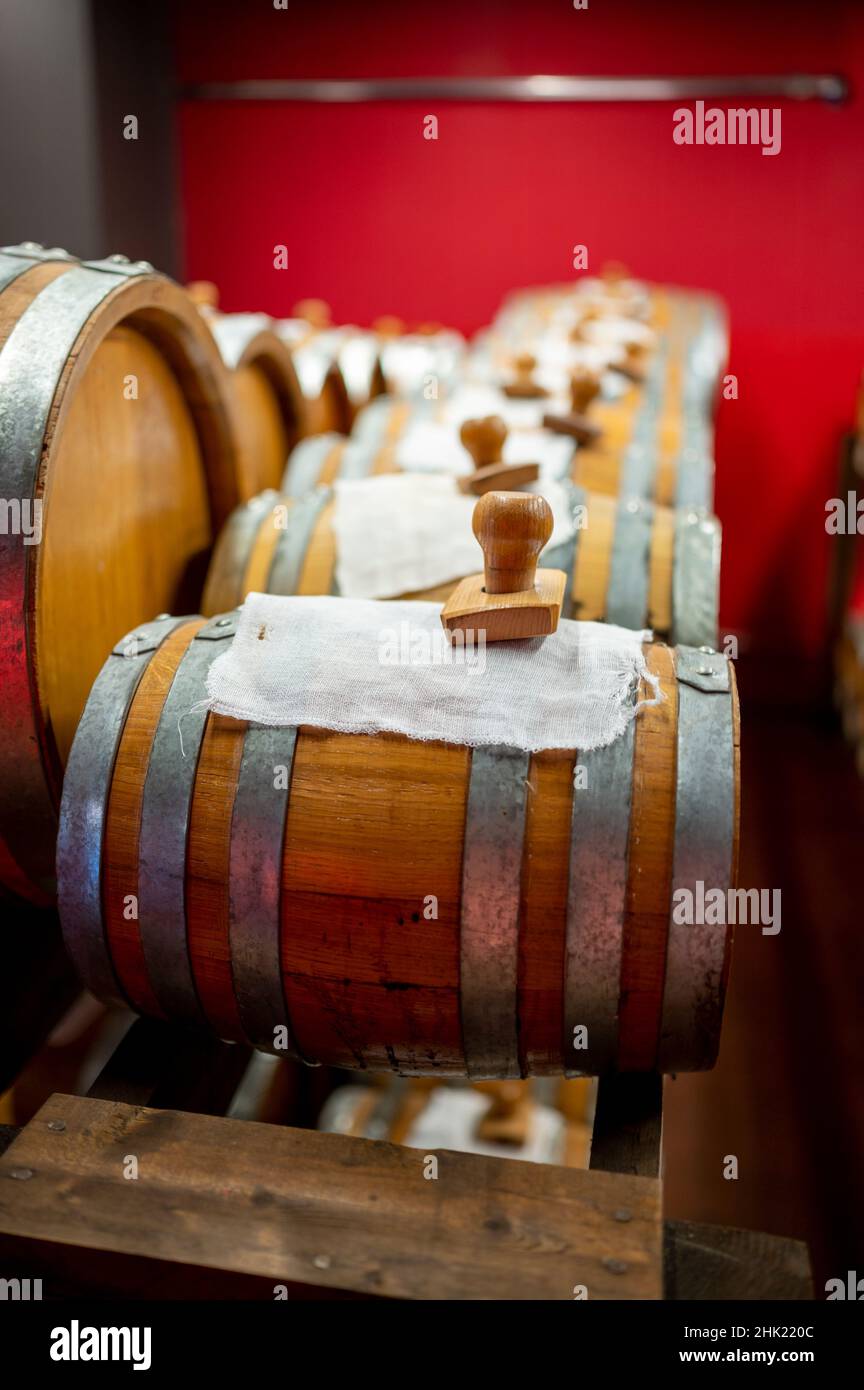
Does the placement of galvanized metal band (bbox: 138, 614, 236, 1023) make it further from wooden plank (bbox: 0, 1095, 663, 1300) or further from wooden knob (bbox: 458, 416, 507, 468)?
wooden knob (bbox: 458, 416, 507, 468)

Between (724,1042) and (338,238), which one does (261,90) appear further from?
(724,1042)

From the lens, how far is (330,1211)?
1.42 m

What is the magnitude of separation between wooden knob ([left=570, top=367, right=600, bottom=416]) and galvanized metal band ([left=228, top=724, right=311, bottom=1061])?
2152 millimetres

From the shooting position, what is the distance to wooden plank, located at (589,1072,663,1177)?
63.9 inches

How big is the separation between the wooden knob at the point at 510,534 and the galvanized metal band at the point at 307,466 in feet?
4.96

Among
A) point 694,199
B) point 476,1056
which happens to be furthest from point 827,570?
point 476,1056

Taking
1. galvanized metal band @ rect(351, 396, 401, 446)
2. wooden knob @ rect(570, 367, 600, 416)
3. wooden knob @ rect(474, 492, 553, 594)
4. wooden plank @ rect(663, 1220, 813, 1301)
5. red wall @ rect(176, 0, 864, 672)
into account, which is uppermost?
red wall @ rect(176, 0, 864, 672)

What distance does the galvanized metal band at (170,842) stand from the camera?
5.28 ft

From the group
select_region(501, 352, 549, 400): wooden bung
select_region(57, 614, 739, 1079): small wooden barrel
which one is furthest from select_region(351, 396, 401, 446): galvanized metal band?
select_region(57, 614, 739, 1079): small wooden barrel

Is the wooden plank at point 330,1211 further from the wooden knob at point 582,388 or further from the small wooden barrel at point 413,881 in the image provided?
the wooden knob at point 582,388

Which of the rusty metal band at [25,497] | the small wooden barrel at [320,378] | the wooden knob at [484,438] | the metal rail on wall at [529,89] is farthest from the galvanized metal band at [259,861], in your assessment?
A: the metal rail on wall at [529,89]

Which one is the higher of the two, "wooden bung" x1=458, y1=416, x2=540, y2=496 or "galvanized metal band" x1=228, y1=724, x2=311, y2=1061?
"wooden bung" x1=458, y1=416, x2=540, y2=496

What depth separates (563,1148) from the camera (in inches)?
134

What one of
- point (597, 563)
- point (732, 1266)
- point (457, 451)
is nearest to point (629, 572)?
point (597, 563)
